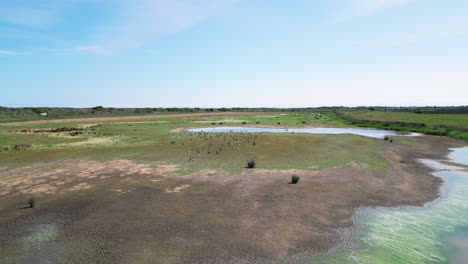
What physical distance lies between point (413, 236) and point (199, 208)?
10.3m

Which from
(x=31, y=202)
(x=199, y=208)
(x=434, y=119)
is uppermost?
(x=434, y=119)

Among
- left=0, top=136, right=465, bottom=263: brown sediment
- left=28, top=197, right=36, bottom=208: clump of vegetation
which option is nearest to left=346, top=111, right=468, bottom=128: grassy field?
left=0, top=136, right=465, bottom=263: brown sediment

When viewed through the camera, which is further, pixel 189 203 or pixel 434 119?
pixel 434 119

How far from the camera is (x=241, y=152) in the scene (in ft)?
97.8

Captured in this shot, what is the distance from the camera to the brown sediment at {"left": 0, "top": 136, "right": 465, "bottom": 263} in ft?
31.1

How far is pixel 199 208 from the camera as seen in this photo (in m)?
13.2

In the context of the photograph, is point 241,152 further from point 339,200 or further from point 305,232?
point 305,232

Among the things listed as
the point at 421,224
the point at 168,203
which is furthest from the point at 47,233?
the point at 421,224

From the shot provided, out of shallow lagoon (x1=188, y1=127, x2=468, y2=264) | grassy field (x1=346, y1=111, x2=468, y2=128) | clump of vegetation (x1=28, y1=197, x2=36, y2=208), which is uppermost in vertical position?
grassy field (x1=346, y1=111, x2=468, y2=128)

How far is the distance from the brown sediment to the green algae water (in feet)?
2.50

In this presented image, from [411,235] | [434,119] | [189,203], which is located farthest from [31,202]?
[434,119]

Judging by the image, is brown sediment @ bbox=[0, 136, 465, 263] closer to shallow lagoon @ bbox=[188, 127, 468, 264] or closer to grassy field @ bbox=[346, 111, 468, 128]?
shallow lagoon @ bbox=[188, 127, 468, 264]

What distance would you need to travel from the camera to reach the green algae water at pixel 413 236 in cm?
898

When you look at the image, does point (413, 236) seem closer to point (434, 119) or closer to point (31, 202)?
point (31, 202)
